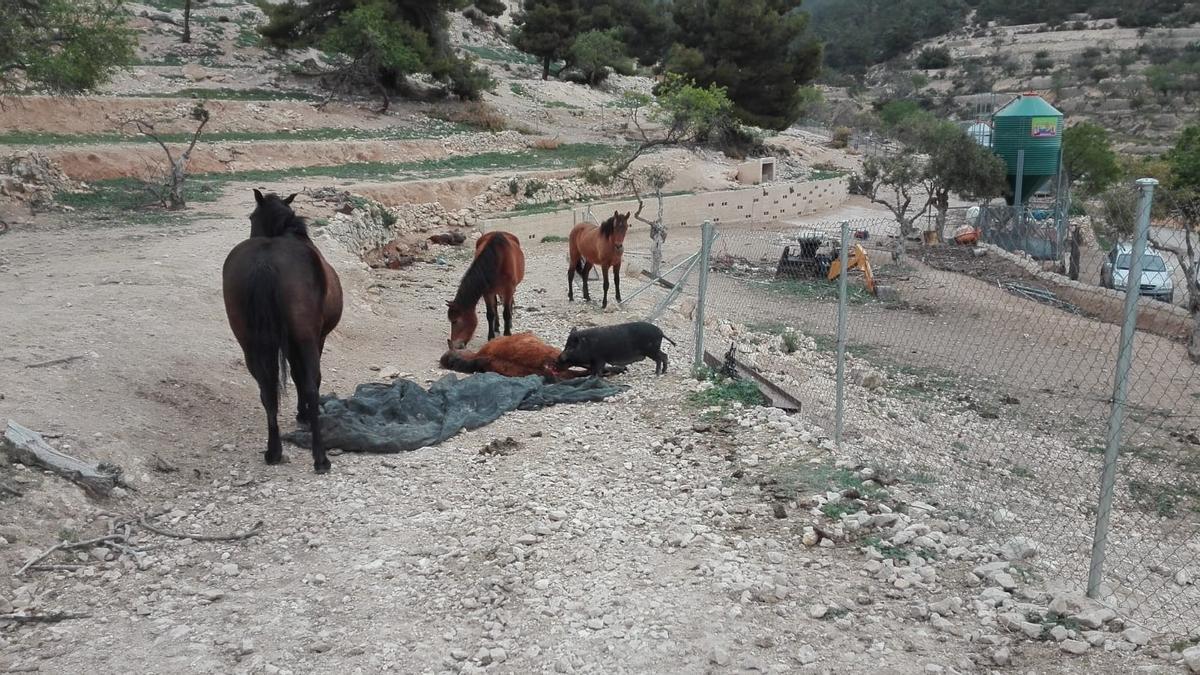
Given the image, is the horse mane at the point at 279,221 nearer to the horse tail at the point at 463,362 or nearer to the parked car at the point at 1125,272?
the horse tail at the point at 463,362

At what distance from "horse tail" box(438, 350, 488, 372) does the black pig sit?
88cm

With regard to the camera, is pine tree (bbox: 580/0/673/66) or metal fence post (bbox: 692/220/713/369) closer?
metal fence post (bbox: 692/220/713/369)

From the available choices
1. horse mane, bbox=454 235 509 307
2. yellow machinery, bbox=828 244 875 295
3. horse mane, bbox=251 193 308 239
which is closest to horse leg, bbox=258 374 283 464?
horse mane, bbox=251 193 308 239

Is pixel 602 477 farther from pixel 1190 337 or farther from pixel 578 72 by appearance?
pixel 578 72

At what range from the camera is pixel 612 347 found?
30.5ft

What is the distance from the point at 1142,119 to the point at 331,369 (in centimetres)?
6750

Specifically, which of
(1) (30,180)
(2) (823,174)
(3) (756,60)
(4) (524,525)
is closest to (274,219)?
(4) (524,525)

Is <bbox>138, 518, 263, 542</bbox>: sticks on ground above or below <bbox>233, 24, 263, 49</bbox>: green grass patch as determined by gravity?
below

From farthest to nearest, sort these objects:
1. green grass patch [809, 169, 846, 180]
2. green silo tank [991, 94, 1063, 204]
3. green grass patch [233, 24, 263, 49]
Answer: green grass patch [233, 24, 263, 49] < green grass patch [809, 169, 846, 180] < green silo tank [991, 94, 1063, 204]

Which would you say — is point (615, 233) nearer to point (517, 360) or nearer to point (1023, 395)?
point (517, 360)

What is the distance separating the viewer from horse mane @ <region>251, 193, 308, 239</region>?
734 centimetres

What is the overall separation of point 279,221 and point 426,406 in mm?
1935

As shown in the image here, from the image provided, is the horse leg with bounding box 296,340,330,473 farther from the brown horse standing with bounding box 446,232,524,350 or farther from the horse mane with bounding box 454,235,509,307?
the horse mane with bounding box 454,235,509,307

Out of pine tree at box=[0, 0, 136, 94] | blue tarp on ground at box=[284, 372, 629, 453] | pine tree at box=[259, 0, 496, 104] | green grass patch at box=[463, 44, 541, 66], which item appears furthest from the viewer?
green grass patch at box=[463, 44, 541, 66]
